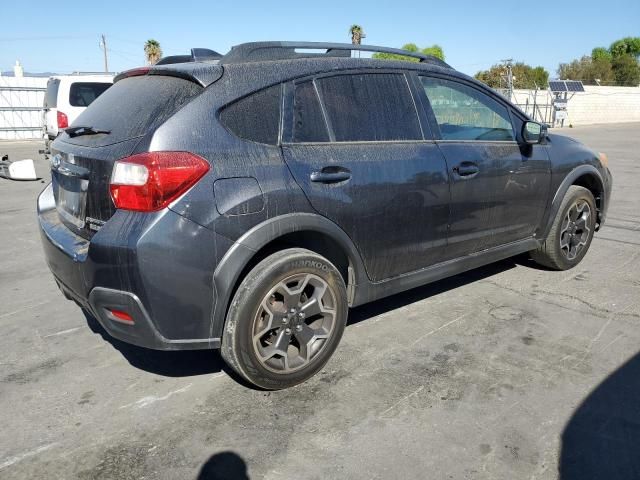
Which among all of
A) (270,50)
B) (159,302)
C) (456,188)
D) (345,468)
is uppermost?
(270,50)

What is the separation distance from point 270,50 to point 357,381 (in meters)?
2.02

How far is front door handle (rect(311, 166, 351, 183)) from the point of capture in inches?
120

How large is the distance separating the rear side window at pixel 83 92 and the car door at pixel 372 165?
34.0 ft

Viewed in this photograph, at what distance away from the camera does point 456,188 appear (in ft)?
12.3

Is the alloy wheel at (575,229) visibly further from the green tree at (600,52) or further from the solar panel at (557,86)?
the green tree at (600,52)

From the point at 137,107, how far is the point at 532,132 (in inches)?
119

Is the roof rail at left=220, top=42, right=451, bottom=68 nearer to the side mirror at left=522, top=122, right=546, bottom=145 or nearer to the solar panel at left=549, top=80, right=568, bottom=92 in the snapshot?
the side mirror at left=522, top=122, right=546, bottom=145

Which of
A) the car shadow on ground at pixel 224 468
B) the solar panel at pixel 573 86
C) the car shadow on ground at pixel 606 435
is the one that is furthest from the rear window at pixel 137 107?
the solar panel at pixel 573 86

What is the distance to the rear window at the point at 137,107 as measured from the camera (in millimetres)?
2828

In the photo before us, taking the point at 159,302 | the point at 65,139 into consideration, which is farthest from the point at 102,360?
the point at 65,139

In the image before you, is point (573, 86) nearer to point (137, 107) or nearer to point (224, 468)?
point (137, 107)

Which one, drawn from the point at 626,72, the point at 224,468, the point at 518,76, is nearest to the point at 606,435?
the point at 224,468

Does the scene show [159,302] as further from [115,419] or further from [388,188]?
[388,188]

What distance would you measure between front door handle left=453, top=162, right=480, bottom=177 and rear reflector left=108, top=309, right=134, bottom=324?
2300 millimetres
